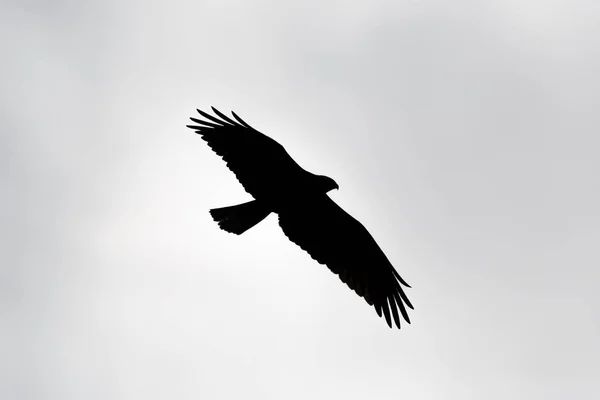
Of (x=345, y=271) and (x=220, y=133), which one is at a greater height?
(x=220, y=133)

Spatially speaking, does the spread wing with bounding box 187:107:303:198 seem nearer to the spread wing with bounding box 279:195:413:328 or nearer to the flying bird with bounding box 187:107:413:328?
the flying bird with bounding box 187:107:413:328

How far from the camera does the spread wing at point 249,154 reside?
981 centimetres

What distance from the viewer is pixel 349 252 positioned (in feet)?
35.7

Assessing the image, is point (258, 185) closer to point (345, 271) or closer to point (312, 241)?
point (312, 241)

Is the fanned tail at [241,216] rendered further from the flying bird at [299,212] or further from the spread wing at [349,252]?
the spread wing at [349,252]

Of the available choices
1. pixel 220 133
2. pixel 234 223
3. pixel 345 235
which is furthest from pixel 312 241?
pixel 220 133

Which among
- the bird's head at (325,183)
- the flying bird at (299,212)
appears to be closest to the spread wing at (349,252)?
the flying bird at (299,212)

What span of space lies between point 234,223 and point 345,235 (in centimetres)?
177

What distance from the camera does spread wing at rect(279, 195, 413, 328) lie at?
10.5 m

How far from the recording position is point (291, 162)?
9.77 metres

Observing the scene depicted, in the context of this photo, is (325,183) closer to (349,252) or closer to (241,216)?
(241,216)

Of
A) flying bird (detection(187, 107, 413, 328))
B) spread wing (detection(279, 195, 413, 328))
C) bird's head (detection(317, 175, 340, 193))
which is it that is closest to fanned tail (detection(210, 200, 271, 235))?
flying bird (detection(187, 107, 413, 328))

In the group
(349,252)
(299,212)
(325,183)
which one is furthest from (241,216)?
(349,252)

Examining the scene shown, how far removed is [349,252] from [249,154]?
229 centimetres
